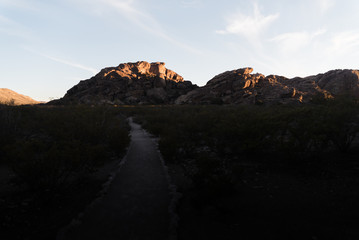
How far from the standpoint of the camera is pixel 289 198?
13.7ft

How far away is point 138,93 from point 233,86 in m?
37.2

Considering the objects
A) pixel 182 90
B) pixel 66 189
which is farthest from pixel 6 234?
pixel 182 90

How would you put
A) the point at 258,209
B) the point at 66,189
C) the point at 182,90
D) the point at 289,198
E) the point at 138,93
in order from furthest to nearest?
the point at 182,90, the point at 138,93, the point at 66,189, the point at 289,198, the point at 258,209

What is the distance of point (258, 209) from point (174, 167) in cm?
369

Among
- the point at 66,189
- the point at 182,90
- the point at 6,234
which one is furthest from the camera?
the point at 182,90

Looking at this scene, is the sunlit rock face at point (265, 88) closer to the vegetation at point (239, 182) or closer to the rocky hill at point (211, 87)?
the rocky hill at point (211, 87)

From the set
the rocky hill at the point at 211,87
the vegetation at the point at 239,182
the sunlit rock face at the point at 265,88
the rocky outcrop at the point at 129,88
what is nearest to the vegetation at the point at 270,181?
the vegetation at the point at 239,182

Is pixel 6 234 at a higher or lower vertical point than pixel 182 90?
lower

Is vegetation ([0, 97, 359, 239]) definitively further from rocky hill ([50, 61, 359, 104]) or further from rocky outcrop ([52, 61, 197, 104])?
rocky outcrop ([52, 61, 197, 104])

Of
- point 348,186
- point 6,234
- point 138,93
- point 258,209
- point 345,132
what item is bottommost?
point 6,234

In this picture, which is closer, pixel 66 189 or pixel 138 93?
pixel 66 189

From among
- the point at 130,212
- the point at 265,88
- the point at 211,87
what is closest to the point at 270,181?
the point at 130,212

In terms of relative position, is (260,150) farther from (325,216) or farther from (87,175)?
(87,175)

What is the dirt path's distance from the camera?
3.17m
